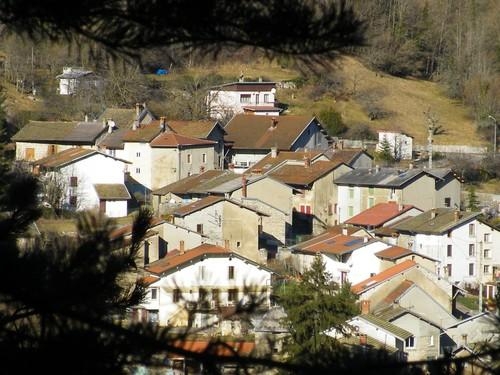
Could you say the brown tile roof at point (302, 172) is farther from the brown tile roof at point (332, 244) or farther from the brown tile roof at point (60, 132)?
the brown tile roof at point (60, 132)

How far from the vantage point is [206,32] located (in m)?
1.87

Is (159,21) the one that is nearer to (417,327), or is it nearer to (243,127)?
(417,327)

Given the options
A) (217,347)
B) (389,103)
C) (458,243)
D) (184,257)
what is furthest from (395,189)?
(217,347)

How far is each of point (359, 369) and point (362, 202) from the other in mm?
16353

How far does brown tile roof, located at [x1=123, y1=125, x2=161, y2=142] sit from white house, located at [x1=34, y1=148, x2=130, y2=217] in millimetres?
992

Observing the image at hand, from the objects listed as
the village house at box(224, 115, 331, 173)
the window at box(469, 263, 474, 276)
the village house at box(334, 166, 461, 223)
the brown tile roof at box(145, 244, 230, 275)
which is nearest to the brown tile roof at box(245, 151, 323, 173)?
the village house at box(224, 115, 331, 173)

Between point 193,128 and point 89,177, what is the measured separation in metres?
3.49

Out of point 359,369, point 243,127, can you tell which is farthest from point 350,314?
point 243,127

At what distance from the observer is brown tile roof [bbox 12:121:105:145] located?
64.8 ft

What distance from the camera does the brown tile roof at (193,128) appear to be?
66.3 ft

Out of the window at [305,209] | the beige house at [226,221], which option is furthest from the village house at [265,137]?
the beige house at [226,221]

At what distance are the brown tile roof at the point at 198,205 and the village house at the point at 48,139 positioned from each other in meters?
4.19

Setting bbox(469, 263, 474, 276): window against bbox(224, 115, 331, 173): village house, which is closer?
bbox(469, 263, 474, 276): window

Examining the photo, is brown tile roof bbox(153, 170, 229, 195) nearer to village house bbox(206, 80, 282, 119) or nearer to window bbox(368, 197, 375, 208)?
window bbox(368, 197, 375, 208)
